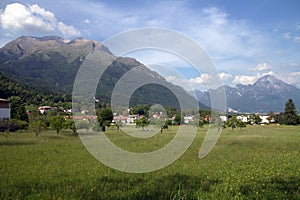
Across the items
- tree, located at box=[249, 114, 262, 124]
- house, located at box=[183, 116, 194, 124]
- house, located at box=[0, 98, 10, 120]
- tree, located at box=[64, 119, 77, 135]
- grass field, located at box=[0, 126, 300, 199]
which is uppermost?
house, located at box=[0, 98, 10, 120]

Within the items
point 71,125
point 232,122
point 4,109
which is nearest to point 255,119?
point 232,122

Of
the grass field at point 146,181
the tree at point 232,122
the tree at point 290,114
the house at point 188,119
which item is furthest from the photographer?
the tree at point 290,114

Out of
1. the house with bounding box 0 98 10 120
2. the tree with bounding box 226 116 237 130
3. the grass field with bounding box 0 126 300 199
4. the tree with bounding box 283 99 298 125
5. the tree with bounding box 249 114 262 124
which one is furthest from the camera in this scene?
the tree with bounding box 249 114 262 124

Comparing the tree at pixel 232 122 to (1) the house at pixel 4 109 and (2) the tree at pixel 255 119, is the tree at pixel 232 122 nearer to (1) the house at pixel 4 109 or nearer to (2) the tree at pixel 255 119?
(1) the house at pixel 4 109

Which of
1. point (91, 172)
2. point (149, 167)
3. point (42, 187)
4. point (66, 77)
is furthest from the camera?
point (66, 77)

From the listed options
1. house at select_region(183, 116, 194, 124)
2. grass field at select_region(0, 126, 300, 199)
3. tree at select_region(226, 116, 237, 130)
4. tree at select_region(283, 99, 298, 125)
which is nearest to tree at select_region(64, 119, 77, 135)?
house at select_region(183, 116, 194, 124)

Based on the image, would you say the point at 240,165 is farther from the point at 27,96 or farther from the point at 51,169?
the point at 27,96

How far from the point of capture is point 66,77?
7151 inches

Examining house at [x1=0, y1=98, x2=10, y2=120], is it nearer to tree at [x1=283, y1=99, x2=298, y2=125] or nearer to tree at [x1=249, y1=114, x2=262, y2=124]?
tree at [x1=283, y1=99, x2=298, y2=125]

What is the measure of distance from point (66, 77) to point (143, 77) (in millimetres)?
178331

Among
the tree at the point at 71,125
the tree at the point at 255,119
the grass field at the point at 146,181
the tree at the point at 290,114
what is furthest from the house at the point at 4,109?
the tree at the point at 255,119

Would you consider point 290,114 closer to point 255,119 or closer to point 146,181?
point 255,119

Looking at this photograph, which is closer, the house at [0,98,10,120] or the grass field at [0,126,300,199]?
the grass field at [0,126,300,199]

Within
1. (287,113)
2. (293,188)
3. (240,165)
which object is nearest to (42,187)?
(293,188)
